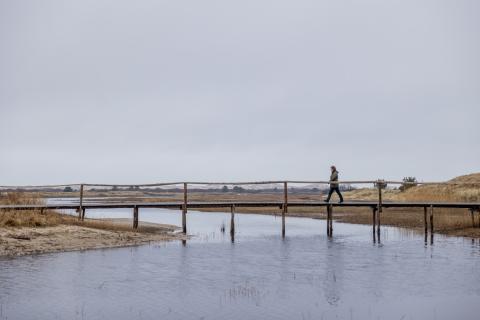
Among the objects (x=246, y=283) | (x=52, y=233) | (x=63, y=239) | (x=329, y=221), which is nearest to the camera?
(x=246, y=283)

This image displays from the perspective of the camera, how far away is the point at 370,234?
113 feet

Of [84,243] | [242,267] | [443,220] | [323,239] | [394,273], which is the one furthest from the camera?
[443,220]

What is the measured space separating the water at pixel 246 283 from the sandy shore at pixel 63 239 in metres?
1.11

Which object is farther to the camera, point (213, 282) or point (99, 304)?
point (213, 282)

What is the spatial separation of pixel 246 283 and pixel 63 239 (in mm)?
10669

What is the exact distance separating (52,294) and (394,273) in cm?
1042

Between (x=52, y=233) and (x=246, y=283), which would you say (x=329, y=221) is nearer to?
(x=52, y=233)

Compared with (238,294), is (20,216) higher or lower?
higher

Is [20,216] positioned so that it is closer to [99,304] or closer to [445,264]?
[99,304]

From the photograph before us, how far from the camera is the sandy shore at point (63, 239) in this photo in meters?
23.1

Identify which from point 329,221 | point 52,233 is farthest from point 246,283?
point 329,221

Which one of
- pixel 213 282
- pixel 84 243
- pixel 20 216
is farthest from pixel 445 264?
pixel 20 216

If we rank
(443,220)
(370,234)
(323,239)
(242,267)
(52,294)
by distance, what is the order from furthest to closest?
(443,220) < (370,234) < (323,239) < (242,267) < (52,294)

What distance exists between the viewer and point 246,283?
1755 cm
